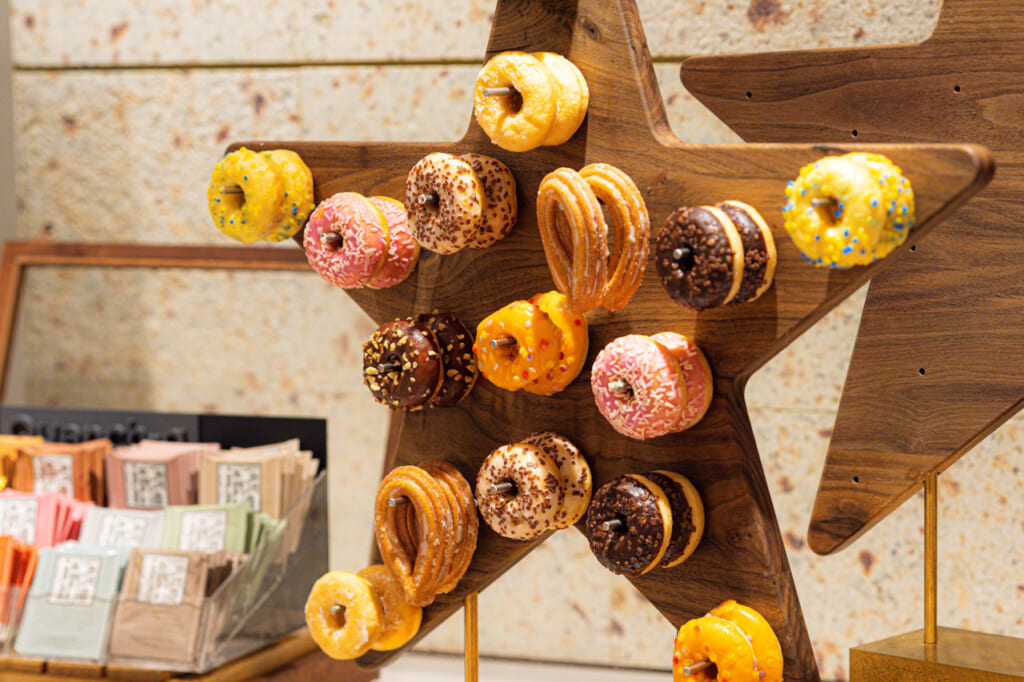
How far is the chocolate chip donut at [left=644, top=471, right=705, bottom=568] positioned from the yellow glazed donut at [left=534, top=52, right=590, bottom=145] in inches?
12.4

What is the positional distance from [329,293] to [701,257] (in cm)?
118

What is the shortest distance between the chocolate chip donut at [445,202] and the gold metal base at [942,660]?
1.90 feet

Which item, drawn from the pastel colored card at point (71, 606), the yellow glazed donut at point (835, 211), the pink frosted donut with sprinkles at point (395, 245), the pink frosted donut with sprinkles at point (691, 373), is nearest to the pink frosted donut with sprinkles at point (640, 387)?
the pink frosted donut with sprinkles at point (691, 373)

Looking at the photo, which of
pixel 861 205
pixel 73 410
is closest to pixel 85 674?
pixel 73 410

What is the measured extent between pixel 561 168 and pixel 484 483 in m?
0.30

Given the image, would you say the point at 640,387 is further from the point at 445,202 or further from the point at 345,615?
the point at 345,615

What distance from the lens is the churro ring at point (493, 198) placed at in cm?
98

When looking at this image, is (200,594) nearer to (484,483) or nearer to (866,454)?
(484,483)

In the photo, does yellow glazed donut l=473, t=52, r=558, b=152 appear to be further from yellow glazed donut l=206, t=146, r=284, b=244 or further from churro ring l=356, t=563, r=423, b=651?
churro ring l=356, t=563, r=423, b=651

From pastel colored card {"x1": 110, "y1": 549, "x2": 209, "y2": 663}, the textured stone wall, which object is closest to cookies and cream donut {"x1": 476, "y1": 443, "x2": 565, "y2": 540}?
pastel colored card {"x1": 110, "y1": 549, "x2": 209, "y2": 663}

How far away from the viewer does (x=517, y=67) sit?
0.93 meters

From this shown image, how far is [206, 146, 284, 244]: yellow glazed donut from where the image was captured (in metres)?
1.05

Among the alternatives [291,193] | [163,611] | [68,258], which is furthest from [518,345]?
[68,258]

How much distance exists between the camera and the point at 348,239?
102cm
